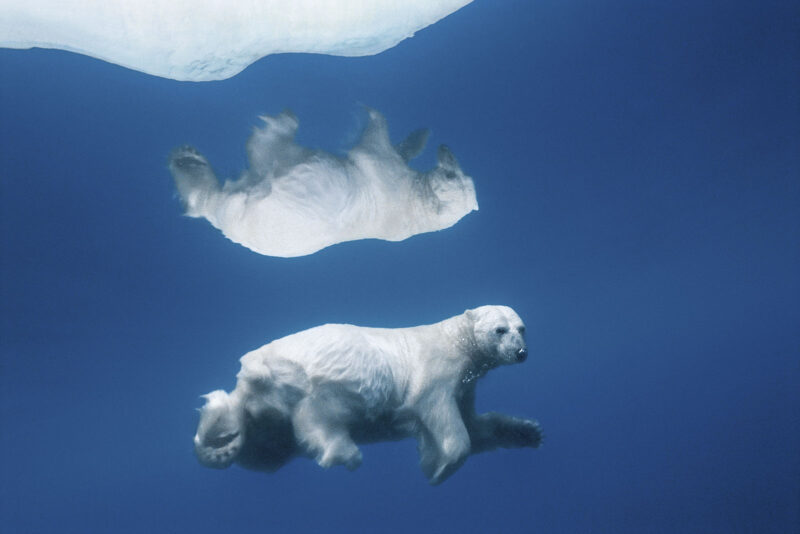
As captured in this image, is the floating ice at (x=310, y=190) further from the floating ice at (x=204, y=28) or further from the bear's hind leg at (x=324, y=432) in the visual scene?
the bear's hind leg at (x=324, y=432)

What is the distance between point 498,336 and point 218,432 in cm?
220

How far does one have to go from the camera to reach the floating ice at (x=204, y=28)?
4824mm

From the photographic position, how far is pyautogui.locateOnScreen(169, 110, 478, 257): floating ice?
5984 millimetres

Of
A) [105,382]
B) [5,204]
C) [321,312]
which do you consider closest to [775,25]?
[321,312]

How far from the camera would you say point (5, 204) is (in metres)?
6.36

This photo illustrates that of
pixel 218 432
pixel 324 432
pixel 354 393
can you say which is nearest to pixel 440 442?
pixel 354 393

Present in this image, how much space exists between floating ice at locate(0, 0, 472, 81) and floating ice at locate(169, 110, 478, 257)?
2.51 feet

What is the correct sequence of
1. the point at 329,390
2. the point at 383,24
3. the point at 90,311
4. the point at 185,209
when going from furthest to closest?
the point at 90,311, the point at 185,209, the point at 383,24, the point at 329,390

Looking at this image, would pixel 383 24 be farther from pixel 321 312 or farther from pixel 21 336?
pixel 21 336

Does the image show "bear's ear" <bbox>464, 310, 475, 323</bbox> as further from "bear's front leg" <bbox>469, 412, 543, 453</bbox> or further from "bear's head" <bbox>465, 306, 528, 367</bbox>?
"bear's front leg" <bbox>469, 412, 543, 453</bbox>

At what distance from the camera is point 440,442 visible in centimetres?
444

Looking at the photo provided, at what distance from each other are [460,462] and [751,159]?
8.38m

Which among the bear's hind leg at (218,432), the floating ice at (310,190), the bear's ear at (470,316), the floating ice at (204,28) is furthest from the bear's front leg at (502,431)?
the floating ice at (204,28)

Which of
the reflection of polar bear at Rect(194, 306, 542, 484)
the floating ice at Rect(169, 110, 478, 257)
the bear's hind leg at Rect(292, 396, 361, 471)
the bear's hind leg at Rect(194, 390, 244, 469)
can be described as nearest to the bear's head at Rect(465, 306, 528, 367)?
the reflection of polar bear at Rect(194, 306, 542, 484)
